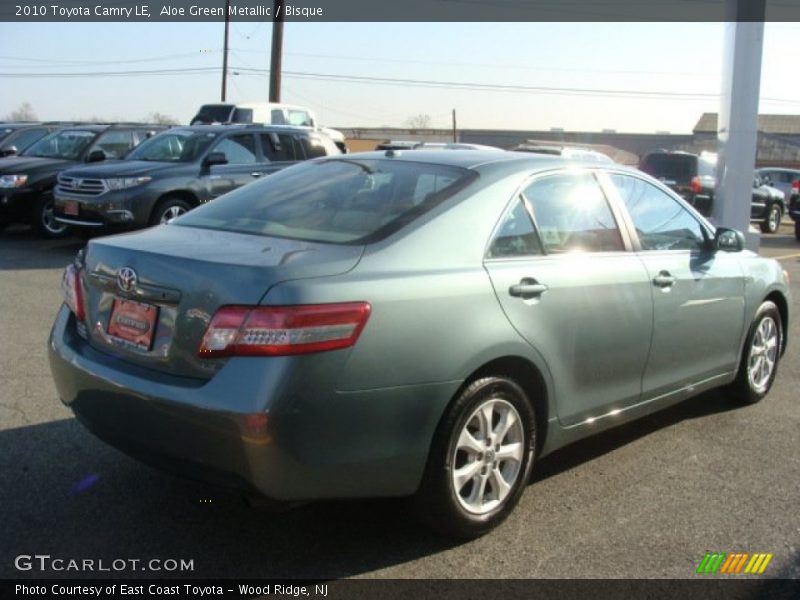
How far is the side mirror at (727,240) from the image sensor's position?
5.03 meters

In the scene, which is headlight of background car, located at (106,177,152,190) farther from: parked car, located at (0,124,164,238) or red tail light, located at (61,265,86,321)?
red tail light, located at (61,265,86,321)

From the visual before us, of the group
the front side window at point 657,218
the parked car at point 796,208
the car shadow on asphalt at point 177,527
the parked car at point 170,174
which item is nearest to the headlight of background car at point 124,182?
the parked car at point 170,174

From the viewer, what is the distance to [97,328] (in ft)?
11.5

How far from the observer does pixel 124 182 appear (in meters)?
11.1

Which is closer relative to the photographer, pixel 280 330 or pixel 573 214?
pixel 280 330

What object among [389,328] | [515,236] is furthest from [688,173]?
[389,328]

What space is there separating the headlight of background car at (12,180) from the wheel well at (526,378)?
1117 centimetres

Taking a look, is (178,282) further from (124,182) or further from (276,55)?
(276,55)

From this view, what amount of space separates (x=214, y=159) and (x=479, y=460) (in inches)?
341

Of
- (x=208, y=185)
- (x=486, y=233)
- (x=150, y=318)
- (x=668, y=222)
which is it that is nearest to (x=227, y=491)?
(x=150, y=318)

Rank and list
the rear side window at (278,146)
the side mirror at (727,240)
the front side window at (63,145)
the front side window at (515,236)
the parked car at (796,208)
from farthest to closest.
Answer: the parked car at (796,208), the front side window at (63,145), the rear side window at (278,146), the side mirror at (727,240), the front side window at (515,236)

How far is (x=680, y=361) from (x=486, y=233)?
1637 millimetres

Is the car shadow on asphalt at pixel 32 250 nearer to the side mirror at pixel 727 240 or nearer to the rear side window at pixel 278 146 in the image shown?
the rear side window at pixel 278 146

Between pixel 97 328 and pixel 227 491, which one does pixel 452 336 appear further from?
pixel 97 328
